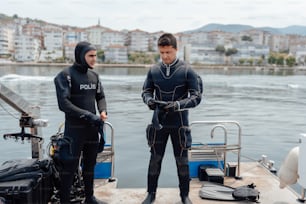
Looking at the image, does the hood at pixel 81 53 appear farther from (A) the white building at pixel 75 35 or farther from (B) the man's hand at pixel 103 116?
(A) the white building at pixel 75 35

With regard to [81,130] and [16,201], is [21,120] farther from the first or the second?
[16,201]

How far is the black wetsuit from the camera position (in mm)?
2949

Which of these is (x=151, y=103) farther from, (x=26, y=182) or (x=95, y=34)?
(x=95, y=34)

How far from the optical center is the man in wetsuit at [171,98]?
290 cm

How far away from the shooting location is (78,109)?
2.69 m

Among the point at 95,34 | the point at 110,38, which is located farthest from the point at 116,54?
the point at 95,34

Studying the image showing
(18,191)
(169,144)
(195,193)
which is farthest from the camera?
(169,144)

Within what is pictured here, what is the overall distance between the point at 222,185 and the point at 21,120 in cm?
210

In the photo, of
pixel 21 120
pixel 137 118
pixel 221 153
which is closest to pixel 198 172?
pixel 221 153

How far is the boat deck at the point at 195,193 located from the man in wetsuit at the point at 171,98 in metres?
0.21

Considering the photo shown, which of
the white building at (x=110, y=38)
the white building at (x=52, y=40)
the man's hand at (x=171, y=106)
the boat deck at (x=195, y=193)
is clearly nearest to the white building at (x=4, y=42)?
the white building at (x=52, y=40)

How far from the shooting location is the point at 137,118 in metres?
13.8

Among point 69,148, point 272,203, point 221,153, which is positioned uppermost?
point 69,148

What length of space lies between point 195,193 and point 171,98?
3.50ft
